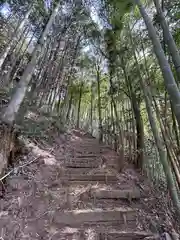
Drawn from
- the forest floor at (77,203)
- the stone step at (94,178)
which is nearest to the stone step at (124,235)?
the forest floor at (77,203)

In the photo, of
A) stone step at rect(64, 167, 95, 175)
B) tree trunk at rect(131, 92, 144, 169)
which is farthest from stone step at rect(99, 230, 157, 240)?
tree trunk at rect(131, 92, 144, 169)

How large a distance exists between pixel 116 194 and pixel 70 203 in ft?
2.31

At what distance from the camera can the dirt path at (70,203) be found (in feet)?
7.51

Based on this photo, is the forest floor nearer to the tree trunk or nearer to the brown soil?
the brown soil

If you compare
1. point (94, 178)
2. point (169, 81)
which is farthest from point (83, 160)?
point (169, 81)

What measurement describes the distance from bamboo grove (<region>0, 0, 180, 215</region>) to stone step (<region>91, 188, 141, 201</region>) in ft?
1.72

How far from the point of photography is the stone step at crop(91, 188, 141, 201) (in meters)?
2.91

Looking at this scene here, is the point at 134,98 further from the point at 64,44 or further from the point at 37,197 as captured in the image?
the point at 64,44

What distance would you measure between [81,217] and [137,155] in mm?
2211

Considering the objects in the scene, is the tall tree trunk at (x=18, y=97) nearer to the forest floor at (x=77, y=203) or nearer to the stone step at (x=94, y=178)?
the forest floor at (x=77, y=203)

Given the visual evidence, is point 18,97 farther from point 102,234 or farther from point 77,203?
point 102,234

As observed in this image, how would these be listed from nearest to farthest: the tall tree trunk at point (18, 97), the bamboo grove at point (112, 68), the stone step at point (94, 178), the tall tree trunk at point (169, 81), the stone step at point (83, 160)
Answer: the tall tree trunk at point (169, 81), the bamboo grove at point (112, 68), the tall tree trunk at point (18, 97), the stone step at point (94, 178), the stone step at point (83, 160)

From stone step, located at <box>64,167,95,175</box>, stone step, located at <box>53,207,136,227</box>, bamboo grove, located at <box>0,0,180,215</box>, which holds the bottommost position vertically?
stone step, located at <box>53,207,136,227</box>

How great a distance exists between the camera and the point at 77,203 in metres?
2.78
